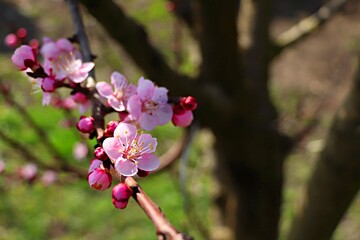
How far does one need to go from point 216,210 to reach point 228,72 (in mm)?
813

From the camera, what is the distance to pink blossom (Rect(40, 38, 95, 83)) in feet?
2.67

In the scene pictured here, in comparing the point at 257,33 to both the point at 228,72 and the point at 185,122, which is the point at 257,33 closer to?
the point at 228,72

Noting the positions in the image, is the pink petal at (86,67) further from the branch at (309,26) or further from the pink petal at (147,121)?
the branch at (309,26)

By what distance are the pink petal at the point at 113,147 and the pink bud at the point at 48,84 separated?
19cm

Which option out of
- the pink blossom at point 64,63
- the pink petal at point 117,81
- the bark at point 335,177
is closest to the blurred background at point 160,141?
the bark at point 335,177

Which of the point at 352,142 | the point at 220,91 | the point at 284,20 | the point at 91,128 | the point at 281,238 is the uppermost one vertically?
the point at 91,128

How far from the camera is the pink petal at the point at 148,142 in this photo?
0.71 m

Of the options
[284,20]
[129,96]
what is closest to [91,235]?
[129,96]

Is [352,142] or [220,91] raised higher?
[220,91]

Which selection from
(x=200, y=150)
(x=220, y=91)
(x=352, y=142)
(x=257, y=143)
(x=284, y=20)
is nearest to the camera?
(x=352, y=142)

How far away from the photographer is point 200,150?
353 centimetres

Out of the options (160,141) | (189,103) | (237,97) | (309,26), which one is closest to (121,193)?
(189,103)

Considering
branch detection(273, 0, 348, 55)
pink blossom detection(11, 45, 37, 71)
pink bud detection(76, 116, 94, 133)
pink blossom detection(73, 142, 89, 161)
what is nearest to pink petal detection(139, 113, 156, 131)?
pink bud detection(76, 116, 94, 133)

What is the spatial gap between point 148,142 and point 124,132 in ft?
0.17
